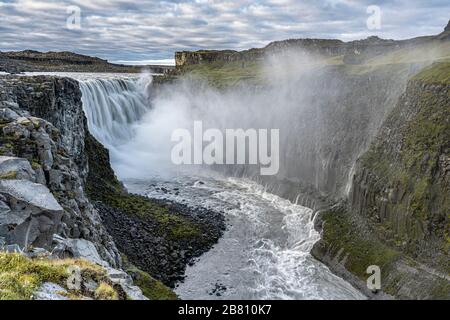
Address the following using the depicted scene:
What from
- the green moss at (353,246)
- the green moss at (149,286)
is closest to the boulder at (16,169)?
the green moss at (149,286)

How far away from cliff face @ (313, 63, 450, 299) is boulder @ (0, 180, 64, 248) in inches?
985

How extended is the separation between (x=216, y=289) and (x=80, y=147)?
22.3m

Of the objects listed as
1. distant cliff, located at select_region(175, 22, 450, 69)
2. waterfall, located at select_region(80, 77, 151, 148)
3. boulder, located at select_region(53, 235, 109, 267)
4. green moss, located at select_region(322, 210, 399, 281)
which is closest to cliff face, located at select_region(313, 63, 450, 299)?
green moss, located at select_region(322, 210, 399, 281)

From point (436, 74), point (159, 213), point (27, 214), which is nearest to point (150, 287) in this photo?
point (27, 214)

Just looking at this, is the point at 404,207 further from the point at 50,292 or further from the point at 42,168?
the point at 50,292

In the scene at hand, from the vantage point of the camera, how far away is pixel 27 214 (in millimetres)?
17438

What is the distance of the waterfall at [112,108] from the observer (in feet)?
225

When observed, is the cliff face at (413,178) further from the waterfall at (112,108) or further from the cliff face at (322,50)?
the waterfall at (112,108)

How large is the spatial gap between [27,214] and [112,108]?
64.5 meters

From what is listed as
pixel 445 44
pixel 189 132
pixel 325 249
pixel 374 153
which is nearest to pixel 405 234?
pixel 325 249

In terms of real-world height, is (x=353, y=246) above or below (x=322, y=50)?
below

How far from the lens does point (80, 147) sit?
137 ft
